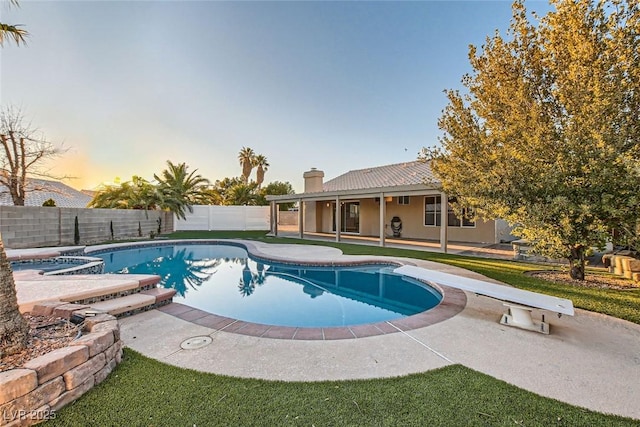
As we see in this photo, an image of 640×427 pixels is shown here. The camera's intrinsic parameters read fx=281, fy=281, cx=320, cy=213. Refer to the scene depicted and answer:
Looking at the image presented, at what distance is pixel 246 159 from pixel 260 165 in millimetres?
2161

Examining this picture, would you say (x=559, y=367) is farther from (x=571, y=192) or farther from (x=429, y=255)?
(x=429, y=255)

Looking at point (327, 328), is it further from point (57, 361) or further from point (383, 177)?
point (383, 177)

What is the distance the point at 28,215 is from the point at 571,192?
18.6 meters

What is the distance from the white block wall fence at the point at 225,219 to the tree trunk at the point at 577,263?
2185cm

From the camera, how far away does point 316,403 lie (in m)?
2.67

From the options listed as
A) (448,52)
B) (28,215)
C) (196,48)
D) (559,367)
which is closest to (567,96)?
(559,367)

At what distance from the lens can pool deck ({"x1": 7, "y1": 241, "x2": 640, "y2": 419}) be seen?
3.02 metres

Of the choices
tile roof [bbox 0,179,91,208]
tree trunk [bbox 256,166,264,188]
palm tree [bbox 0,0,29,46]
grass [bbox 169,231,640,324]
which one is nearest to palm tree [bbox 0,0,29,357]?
palm tree [bbox 0,0,29,46]

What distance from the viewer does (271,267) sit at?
10914mm

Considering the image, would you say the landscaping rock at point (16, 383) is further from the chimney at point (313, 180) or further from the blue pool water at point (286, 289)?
the chimney at point (313, 180)

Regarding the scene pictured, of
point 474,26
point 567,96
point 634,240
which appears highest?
point 474,26

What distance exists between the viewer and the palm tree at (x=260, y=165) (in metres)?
41.1

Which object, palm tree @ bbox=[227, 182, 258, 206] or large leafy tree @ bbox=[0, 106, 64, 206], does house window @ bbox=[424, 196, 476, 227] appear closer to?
palm tree @ bbox=[227, 182, 258, 206]

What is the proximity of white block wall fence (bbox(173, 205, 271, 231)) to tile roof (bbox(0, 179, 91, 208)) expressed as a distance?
7.75m
